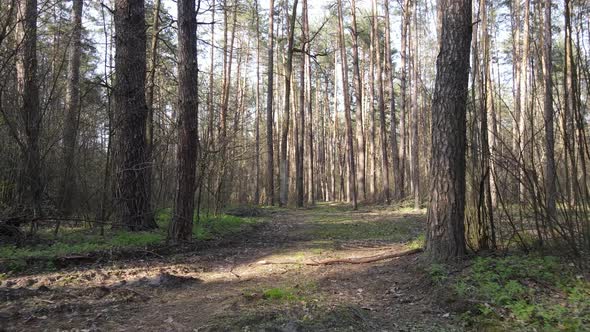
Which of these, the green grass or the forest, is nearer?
the forest

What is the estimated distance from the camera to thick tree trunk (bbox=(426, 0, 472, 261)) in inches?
207

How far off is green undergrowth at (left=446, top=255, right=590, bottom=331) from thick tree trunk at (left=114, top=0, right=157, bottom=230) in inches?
234

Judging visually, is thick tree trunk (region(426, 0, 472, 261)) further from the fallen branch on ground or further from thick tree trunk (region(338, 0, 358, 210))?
thick tree trunk (region(338, 0, 358, 210))

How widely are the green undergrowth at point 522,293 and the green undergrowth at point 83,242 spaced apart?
494 cm

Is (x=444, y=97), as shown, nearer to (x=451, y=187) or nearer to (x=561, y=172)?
(x=451, y=187)

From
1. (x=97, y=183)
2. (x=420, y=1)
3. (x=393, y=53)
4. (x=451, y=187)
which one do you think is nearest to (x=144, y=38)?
(x=97, y=183)

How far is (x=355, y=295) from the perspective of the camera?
4855 mm

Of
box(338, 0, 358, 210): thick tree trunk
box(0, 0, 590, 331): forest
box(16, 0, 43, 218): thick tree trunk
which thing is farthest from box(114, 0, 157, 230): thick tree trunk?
box(338, 0, 358, 210): thick tree trunk

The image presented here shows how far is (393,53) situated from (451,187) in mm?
29300

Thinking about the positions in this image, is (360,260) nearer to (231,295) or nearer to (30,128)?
(231,295)

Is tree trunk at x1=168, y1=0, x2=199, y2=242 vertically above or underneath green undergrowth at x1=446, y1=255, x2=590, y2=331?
above

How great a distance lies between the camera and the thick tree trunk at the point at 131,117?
8086mm

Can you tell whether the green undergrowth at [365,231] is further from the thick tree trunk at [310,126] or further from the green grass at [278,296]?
the thick tree trunk at [310,126]

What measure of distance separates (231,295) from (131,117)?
5.04m
